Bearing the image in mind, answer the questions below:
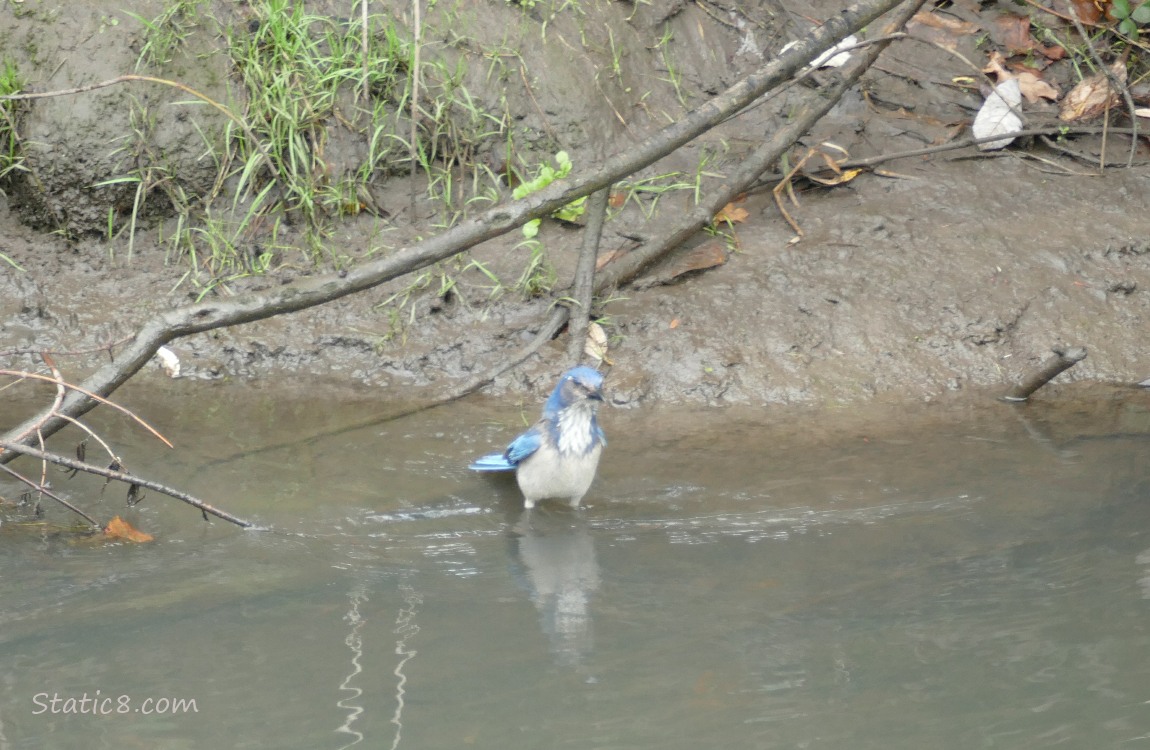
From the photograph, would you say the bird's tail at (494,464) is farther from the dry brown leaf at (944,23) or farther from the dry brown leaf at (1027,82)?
the dry brown leaf at (944,23)

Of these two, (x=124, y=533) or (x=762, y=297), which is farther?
(x=762, y=297)

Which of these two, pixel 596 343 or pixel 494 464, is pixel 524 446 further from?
pixel 596 343

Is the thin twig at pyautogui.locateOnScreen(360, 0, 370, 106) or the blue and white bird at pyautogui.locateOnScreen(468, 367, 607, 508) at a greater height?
the thin twig at pyautogui.locateOnScreen(360, 0, 370, 106)

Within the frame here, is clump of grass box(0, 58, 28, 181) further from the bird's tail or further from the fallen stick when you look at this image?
the fallen stick

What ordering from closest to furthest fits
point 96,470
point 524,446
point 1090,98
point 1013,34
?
point 96,470 → point 524,446 → point 1090,98 → point 1013,34

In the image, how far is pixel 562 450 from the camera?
14.7 feet

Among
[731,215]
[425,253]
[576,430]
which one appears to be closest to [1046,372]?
[731,215]

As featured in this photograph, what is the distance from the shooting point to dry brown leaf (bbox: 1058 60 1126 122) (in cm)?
673

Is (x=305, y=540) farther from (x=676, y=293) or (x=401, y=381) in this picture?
(x=676, y=293)

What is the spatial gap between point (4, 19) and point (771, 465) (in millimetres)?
4634

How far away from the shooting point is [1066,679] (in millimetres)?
3197

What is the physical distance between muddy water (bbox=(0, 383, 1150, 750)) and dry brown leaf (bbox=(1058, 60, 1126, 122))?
7.23 feet

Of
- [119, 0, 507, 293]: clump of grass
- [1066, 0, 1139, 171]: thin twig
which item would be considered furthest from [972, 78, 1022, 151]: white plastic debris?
[119, 0, 507, 293]: clump of grass

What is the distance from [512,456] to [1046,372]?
2452 mm
